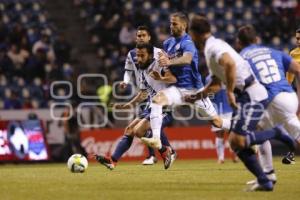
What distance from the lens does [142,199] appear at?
363 inches

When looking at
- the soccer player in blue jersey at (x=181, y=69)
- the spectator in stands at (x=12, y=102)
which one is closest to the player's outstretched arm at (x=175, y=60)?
the soccer player in blue jersey at (x=181, y=69)

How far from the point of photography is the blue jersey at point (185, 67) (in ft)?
44.3

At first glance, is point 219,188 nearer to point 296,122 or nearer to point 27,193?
point 296,122

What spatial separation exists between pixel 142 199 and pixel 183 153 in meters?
12.5

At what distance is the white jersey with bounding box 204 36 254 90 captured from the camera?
9.83m

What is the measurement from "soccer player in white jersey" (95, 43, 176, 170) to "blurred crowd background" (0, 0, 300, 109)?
8.29 meters

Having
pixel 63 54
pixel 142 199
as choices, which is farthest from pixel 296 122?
pixel 63 54

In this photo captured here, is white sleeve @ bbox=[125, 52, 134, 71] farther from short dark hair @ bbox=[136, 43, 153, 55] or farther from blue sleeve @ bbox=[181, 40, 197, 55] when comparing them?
blue sleeve @ bbox=[181, 40, 197, 55]

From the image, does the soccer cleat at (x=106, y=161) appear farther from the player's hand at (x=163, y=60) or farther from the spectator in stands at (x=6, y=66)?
the spectator in stands at (x=6, y=66)

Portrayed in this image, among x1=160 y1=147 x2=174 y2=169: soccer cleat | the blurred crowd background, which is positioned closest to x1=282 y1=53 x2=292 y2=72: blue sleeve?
x1=160 y1=147 x2=174 y2=169: soccer cleat

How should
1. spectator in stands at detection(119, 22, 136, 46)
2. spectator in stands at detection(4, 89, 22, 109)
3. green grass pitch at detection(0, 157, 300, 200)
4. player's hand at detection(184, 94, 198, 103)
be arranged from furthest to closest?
spectator in stands at detection(119, 22, 136, 46) → spectator in stands at detection(4, 89, 22, 109) → player's hand at detection(184, 94, 198, 103) → green grass pitch at detection(0, 157, 300, 200)

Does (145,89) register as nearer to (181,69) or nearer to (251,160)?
(181,69)

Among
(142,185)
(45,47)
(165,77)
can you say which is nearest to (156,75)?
(165,77)

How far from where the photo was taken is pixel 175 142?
21688mm
